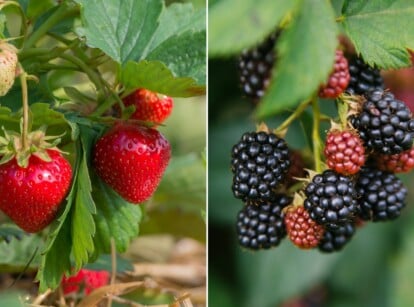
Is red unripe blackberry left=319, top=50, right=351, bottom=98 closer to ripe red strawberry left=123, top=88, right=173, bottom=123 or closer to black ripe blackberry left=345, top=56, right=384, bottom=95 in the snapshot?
black ripe blackberry left=345, top=56, right=384, bottom=95

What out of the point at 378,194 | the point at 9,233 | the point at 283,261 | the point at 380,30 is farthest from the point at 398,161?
the point at 283,261

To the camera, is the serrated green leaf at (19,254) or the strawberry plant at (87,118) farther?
the serrated green leaf at (19,254)

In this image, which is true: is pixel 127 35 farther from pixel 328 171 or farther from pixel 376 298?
pixel 376 298

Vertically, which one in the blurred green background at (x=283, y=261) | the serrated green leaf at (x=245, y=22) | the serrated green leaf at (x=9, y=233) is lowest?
the blurred green background at (x=283, y=261)

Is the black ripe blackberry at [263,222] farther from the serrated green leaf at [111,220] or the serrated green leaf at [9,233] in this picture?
the serrated green leaf at [9,233]

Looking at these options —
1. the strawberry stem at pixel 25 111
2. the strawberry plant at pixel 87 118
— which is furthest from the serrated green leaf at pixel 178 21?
the strawberry stem at pixel 25 111

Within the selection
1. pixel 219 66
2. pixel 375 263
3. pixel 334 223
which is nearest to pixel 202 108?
pixel 375 263
